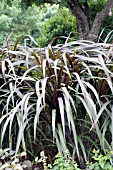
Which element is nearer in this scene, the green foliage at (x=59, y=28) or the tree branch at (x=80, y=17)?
the tree branch at (x=80, y=17)

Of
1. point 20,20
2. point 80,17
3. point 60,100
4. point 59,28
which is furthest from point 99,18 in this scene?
point 20,20

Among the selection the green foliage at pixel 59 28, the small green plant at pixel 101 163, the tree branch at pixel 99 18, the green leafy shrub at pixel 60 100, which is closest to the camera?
the small green plant at pixel 101 163

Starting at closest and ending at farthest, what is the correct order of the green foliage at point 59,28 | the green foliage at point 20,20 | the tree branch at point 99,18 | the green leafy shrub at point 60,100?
the green leafy shrub at point 60,100 < the tree branch at point 99,18 < the green foliage at point 59,28 < the green foliage at point 20,20

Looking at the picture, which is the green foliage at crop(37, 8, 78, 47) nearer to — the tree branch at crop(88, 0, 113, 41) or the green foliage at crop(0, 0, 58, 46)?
the tree branch at crop(88, 0, 113, 41)

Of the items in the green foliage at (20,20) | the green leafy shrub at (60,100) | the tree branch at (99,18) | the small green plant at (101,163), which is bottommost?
the small green plant at (101,163)

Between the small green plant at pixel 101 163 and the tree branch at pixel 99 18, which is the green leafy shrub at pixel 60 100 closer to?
the small green plant at pixel 101 163

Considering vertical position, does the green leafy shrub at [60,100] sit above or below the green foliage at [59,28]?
below

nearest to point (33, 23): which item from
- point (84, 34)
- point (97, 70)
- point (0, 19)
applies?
point (0, 19)

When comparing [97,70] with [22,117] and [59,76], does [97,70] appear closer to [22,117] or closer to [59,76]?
[59,76]

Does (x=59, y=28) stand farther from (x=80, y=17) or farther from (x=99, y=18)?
(x=99, y=18)

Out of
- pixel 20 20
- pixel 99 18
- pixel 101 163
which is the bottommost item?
pixel 101 163

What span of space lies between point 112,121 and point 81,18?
3.70 metres

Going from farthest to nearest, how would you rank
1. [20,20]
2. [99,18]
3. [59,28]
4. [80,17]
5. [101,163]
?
1. [20,20]
2. [59,28]
3. [80,17]
4. [99,18]
5. [101,163]

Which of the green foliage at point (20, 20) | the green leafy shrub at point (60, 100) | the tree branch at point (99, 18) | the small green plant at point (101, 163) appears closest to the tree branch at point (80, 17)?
the tree branch at point (99, 18)
